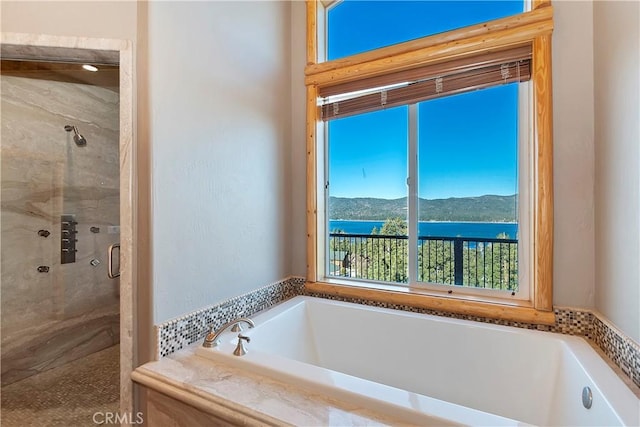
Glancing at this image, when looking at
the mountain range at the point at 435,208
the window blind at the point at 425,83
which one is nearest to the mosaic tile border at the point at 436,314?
the mountain range at the point at 435,208

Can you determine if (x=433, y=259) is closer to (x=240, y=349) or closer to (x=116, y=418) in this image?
(x=240, y=349)

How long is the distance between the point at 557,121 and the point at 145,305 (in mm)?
2298

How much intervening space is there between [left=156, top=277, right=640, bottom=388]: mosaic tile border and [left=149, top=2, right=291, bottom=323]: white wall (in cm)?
6

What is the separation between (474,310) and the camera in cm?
163

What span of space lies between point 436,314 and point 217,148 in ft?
5.50

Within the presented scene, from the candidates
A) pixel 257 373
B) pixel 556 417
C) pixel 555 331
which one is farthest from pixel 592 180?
pixel 257 373

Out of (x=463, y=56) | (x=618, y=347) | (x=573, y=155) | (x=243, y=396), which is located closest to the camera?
(x=243, y=396)

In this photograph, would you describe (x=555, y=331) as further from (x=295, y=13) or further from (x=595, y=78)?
(x=295, y=13)

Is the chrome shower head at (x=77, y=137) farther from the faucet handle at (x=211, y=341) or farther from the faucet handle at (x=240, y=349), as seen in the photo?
the faucet handle at (x=240, y=349)

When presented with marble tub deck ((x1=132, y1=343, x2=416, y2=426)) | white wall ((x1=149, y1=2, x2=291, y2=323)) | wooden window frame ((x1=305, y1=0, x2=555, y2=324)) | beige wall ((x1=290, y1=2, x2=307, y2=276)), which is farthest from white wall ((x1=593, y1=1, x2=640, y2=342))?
white wall ((x1=149, y1=2, x2=291, y2=323))

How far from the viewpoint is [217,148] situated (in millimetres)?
1570

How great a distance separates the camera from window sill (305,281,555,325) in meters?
1.52

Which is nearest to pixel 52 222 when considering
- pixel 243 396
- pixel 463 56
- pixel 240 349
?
pixel 240 349

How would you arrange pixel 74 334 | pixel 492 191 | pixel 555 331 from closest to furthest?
pixel 555 331
pixel 492 191
pixel 74 334
